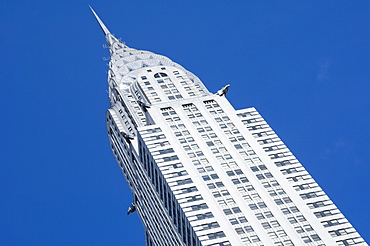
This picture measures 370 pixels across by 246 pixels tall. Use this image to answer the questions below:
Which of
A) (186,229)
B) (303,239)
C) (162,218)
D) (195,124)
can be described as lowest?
(303,239)

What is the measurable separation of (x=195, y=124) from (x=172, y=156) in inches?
552

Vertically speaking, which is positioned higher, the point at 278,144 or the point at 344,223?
the point at 278,144

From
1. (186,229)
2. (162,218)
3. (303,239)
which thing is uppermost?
(162,218)

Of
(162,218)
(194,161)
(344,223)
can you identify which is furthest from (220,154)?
(344,223)

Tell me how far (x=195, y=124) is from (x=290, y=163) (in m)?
22.5

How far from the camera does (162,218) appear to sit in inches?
7554

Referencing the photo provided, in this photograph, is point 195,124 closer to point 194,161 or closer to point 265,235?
point 194,161

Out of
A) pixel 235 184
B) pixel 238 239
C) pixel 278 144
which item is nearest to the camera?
pixel 238 239

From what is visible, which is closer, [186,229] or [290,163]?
[186,229]

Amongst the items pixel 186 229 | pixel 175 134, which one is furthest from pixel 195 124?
pixel 186 229

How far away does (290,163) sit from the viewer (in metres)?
187

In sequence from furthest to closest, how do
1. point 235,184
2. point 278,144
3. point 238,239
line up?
point 278,144, point 235,184, point 238,239

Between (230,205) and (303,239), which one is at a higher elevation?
(230,205)

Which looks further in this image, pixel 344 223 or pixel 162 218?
pixel 162 218
